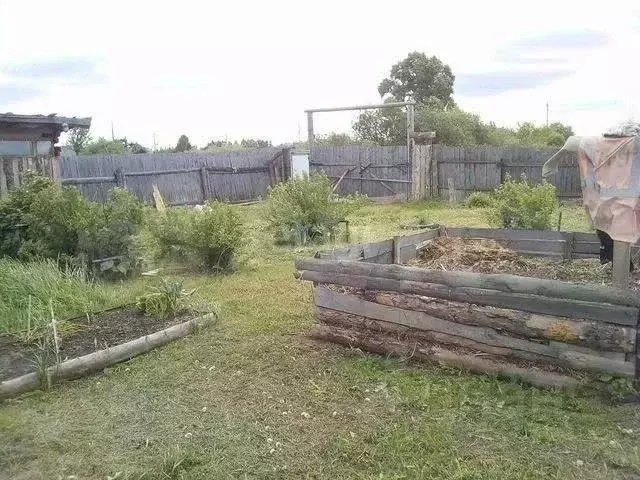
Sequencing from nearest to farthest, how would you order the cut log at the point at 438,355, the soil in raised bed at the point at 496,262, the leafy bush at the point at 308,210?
the cut log at the point at 438,355
the soil in raised bed at the point at 496,262
the leafy bush at the point at 308,210

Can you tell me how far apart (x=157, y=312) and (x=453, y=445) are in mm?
3292

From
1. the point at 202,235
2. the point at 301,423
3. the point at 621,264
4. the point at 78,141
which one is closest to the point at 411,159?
the point at 202,235

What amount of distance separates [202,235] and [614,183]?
4926 millimetres

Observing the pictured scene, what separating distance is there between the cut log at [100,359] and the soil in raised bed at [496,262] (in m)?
2.60

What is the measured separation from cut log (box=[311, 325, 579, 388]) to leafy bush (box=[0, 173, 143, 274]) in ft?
11.6

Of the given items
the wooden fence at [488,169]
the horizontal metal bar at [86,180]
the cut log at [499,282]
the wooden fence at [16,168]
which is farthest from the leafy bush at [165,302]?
the wooden fence at [488,169]

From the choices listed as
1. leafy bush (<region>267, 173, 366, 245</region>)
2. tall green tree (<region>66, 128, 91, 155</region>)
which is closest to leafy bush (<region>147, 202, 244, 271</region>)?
leafy bush (<region>267, 173, 366, 245</region>)

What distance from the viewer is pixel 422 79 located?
91.9ft

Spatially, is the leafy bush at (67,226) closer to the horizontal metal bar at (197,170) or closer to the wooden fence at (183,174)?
the wooden fence at (183,174)

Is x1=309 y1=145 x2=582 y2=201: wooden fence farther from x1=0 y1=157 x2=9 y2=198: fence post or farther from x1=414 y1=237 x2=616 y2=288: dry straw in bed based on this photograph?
x1=0 y1=157 x2=9 y2=198: fence post

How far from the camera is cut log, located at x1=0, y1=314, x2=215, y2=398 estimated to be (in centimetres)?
403

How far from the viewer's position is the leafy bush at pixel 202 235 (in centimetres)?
757

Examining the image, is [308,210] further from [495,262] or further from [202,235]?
[495,262]

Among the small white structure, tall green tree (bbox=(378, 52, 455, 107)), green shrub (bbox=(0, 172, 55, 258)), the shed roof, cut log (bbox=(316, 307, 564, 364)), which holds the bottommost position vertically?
cut log (bbox=(316, 307, 564, 364))
